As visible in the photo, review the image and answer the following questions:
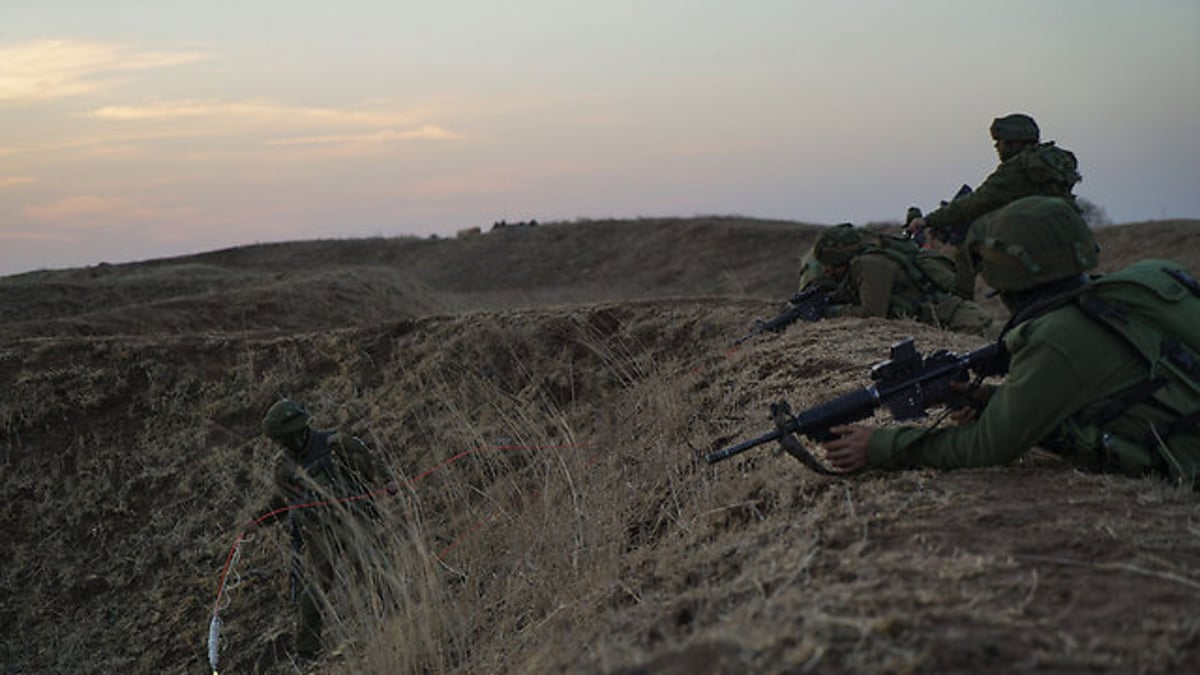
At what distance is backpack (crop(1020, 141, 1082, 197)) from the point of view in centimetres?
648

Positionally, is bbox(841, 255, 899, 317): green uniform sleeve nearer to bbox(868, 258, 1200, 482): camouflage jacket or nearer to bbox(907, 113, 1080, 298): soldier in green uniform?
bbox(907, 113, 1080, 298): soldier in green uniform

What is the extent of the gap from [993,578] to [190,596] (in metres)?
7.07

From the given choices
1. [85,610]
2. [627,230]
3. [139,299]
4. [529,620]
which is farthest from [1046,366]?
[627,230]

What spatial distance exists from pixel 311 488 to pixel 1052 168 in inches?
213

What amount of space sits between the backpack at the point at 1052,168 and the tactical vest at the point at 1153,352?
376cm

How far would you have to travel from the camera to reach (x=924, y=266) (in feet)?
24.2

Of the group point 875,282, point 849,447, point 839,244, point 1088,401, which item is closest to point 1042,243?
point 1088,401

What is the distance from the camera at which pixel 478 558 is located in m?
5.00

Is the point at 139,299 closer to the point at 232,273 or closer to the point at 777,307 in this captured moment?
the point at 232,273

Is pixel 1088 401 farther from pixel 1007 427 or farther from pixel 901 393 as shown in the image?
pixel 901 393

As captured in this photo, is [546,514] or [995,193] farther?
[995,193]

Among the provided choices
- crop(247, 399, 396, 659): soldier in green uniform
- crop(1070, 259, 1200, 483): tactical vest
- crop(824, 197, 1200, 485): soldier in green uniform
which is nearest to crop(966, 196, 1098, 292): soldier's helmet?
crop(824, 197, 1200, 485): soldier in green uniform

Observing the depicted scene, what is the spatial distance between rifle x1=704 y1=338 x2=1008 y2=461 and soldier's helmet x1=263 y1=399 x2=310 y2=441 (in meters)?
3.50

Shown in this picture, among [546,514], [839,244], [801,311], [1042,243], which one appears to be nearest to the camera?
[1042,243]
